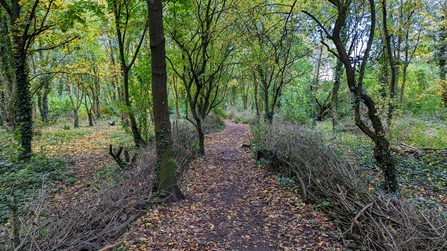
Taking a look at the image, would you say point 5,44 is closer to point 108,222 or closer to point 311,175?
point 108,222

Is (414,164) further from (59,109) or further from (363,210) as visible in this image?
(59,109)

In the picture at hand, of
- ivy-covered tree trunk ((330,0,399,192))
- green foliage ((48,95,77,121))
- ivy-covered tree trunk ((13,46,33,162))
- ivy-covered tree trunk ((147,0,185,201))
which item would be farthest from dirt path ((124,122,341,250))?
green foliage ((48,95,77,121))

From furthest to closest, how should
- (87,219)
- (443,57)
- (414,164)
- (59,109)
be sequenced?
(59,109) < (443,57) < (414,164) < (87,219)

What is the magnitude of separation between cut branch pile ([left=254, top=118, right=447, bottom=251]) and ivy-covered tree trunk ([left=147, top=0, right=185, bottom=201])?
274 centimetres

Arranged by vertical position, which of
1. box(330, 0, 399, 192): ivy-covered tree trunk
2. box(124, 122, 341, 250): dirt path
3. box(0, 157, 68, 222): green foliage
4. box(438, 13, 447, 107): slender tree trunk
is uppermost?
box(438, 13, 447, 107): slender tree trunk

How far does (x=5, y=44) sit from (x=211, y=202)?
375 inches

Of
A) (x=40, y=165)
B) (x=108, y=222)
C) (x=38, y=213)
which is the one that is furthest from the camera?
(x=40, y=165)

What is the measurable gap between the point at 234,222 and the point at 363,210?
2017mm

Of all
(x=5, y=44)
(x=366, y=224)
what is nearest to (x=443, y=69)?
(x=366, y=224)

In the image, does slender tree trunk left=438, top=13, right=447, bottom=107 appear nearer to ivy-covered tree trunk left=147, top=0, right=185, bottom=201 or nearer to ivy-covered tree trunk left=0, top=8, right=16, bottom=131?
ivy-covered tree trunk left=147, top=0, right=185, bottom=201

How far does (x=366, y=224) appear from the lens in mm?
3279

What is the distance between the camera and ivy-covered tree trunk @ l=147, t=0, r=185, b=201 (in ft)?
14.7

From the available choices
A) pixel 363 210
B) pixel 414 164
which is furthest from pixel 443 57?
pixel 363 210

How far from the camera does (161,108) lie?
4.74 m
